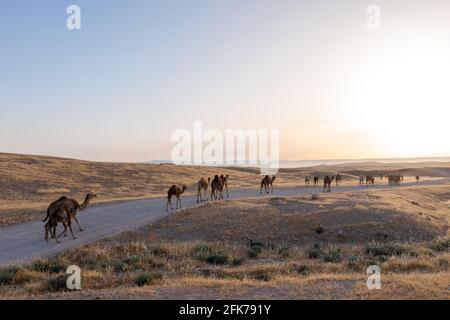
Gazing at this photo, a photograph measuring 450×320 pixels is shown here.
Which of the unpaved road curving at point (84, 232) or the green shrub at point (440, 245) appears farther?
the green shrub at point (440, 245)

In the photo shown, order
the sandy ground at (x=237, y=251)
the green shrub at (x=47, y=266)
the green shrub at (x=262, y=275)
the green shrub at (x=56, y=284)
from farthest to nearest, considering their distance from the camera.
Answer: the green shrub at (x=47, y=266) < the green shrub at (x=262, y=275) < the green shrub at (x=56, y=284) < the sandy ground at (x=237, y=251)

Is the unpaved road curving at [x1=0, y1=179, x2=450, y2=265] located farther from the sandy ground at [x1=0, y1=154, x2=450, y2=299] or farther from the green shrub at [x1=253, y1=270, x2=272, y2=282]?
the green shrub at [x1=253, y1=270, x2=272, y2=282]

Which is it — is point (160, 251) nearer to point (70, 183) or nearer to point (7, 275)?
point (7, 275)

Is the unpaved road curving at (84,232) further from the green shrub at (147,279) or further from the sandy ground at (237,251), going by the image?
the green shrub at (147,279)

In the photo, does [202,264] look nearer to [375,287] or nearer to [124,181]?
[375,287]

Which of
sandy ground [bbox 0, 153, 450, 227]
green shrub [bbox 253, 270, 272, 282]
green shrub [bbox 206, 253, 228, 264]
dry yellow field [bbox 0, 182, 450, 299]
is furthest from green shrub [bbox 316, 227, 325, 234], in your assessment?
sandy ground [bbox 0, 153, 450, 227]

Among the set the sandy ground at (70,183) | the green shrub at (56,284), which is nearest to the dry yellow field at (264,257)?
the green shrub at (56,284)

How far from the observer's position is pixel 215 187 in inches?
1351

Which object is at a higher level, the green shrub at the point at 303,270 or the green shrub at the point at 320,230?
the green shrub at the point at 303,270

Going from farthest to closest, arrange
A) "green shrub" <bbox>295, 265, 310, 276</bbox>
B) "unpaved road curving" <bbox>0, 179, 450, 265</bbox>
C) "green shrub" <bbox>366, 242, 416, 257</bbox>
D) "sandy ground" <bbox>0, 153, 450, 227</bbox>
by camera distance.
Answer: "sandy ground" <bbox>0, 153, 450, 227</bbox>, "green shrub" <bbox>366, 242, 416, 257</bbox>, "unpaved road curving" <bbox>0, 179, 450, 265</bbox>, "green shrub" <bbox>295, 265, 310, 276</bbox>

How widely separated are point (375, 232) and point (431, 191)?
30867 mm

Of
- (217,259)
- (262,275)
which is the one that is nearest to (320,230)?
(217,259)

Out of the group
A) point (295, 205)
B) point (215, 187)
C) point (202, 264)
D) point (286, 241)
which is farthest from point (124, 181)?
point (202, 264)

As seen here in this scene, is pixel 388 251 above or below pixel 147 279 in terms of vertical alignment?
below
